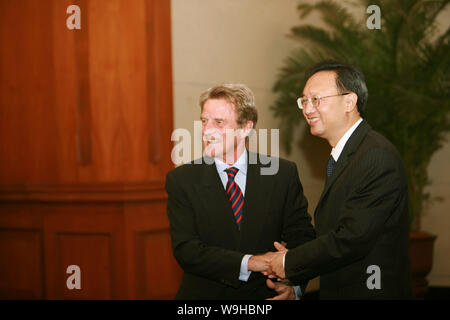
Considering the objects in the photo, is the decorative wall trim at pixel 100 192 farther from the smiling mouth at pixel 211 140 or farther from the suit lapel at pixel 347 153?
the suit lapel at pixel 347 153

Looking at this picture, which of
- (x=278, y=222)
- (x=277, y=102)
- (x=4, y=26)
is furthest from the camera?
(x=277, y=102)

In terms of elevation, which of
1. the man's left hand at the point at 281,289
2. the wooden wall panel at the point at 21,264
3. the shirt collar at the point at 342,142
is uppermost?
the shirt collar at the point at 342,142

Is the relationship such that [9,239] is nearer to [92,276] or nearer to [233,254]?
[92,276]

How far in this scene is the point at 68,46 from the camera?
5145 millimetres

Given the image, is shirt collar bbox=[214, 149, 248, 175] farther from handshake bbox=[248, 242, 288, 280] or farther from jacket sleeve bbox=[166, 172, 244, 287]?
handshake bbox=[248, 242, 288, 280]

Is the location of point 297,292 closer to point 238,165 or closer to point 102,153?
point 238,165

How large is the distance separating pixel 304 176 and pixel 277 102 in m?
1.04

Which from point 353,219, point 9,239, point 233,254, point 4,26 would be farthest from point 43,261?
point 353,219

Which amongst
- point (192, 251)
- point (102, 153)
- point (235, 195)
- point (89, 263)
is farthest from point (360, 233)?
point (89, 263)

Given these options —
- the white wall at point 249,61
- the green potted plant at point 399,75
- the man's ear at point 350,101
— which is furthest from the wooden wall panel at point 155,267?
the man's ear at point 350,101

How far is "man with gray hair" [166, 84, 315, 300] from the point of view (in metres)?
2.33

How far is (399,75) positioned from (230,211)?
4.11 metres

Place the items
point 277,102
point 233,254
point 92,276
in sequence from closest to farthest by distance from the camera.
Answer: point 233,254
point 92,276
point 277,102

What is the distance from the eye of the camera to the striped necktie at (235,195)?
244 centimetres
